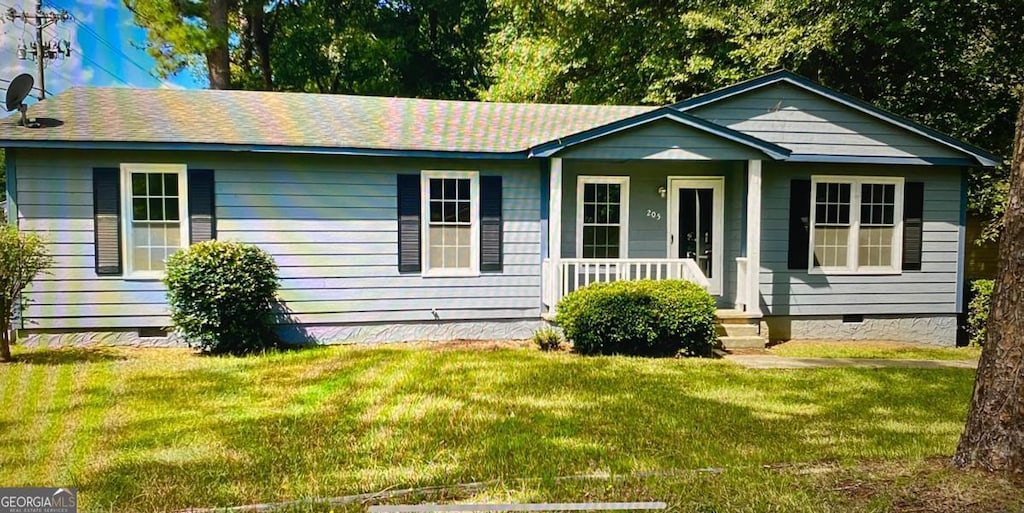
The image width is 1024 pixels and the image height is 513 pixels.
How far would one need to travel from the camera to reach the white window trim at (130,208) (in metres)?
8.12

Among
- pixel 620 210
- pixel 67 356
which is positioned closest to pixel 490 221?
pixel 620 210

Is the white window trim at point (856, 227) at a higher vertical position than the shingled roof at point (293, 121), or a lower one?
lower

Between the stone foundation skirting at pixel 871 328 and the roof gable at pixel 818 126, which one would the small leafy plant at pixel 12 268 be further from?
the stone foundation skirting at pixel 871 328

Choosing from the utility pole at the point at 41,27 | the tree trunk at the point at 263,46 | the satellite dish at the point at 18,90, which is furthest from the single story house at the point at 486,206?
the tree trunk at the point at 263,46

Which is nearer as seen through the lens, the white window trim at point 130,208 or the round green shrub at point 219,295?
the round green shrub at point 219,295

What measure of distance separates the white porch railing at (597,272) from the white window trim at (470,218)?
1100 millimetres

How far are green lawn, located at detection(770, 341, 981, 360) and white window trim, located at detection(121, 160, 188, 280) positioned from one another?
8.49 metres

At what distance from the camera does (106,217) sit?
26.4 feet

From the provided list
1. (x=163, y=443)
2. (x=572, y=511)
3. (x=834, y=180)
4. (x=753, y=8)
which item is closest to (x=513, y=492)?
(x=572, y=511)

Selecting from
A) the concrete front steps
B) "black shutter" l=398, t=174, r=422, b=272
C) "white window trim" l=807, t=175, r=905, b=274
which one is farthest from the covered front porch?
"black shutter" l=398, t=174, r=422, b=272

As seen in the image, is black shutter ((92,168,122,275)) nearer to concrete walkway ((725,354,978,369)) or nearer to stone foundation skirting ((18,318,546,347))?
stone foundation skirting ((18,318,546,347))

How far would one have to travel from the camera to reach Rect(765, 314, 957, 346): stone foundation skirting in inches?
392

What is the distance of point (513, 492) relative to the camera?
11.4 ft

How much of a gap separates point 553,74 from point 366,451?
45.6 ft
